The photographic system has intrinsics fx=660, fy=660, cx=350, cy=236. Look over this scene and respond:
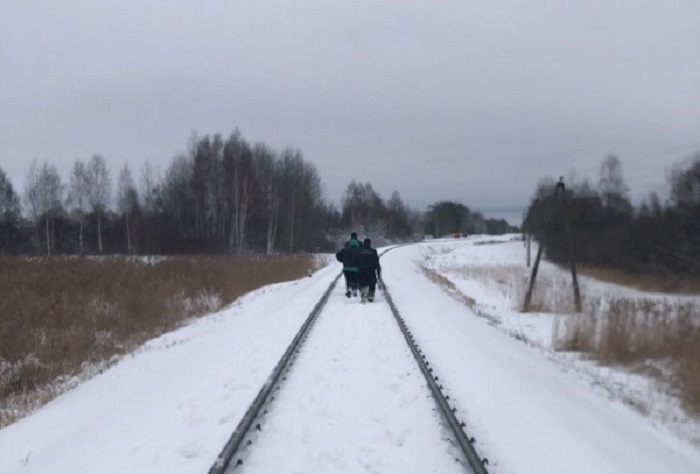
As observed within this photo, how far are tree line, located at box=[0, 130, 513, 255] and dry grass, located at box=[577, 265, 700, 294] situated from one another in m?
43.2

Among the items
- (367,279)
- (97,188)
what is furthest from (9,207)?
(367,279)

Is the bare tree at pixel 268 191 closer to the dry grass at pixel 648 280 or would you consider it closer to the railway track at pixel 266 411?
the dry grass at pixel 648 280

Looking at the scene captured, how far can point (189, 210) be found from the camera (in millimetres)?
77875

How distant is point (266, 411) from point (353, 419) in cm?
97

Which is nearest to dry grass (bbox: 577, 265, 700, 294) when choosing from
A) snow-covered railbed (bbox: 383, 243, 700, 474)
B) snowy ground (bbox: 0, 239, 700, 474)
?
snowy ground (bbox: 0, 239, 700, 474)

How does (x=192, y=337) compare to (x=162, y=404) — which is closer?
(x=162, y=404)

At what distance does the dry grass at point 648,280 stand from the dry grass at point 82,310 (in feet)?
47.2

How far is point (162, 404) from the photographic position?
802 cm

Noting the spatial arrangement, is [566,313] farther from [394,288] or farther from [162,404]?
[162,404]

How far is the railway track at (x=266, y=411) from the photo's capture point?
217 inches

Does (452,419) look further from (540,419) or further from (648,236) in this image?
(648,236)

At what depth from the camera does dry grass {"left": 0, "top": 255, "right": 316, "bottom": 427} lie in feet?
39.8

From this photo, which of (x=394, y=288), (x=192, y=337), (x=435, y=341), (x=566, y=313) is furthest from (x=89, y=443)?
(x=394, y=288)

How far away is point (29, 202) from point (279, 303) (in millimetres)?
64724
